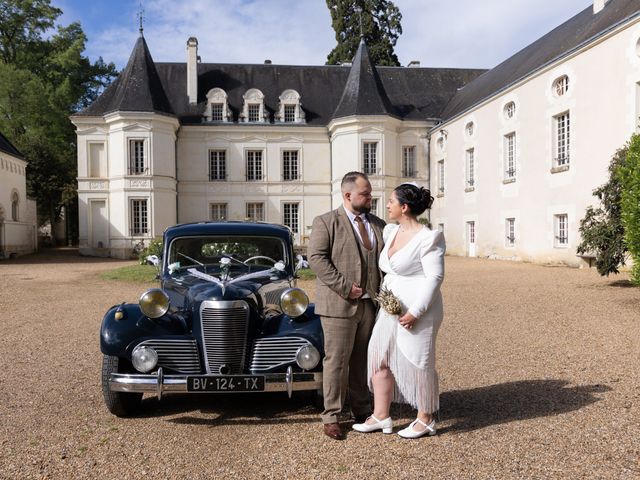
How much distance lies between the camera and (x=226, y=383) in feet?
12.7

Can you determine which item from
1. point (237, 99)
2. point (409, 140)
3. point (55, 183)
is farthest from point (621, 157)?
point (55, 183)

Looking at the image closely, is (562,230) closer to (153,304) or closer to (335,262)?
(335,262)

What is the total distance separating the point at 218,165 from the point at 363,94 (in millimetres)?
8787

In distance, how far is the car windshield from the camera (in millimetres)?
5195

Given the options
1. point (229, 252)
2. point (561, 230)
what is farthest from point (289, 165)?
point (229, 252)

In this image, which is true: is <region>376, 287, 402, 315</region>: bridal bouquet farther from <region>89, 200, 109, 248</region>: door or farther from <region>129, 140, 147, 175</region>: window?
<region>89, 200, 109, 248</region>: door

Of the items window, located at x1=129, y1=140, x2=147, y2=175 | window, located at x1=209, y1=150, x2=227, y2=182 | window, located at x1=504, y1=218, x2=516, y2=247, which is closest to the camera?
window, located at x1=504, y1=218, x2=516, y2=247

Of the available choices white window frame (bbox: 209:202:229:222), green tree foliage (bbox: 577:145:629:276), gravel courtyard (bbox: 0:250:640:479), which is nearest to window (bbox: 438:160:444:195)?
white window frame (bbox: 209:202:229:222)

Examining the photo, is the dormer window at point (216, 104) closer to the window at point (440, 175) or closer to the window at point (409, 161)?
the window at point (409, 161)

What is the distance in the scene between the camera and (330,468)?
3.32 metres

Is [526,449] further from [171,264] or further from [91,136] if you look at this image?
[91,136]

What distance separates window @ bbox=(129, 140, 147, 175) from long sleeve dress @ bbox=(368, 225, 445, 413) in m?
25.4

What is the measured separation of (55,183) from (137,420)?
35.1m

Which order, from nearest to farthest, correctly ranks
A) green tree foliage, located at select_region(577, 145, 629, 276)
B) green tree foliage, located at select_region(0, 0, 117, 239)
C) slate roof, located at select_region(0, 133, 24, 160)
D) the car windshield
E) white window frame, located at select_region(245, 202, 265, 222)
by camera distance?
the car windshield, green tree foliage, located at select_region(577, 145, 629, 276), slate roof, located at select_region(0, 133, 24, 160), white window frame, located at select_region(245, 202, 265, 222), green tree foliage, located at select_region(0, 0, 117, 239)
